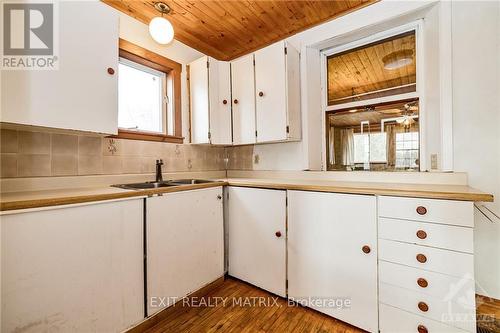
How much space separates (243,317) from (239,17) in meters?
2.57

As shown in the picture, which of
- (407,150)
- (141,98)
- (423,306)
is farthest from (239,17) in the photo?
(423,306)

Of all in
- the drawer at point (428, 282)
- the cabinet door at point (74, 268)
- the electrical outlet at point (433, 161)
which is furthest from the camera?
the electrical outlet at point (433, 161)

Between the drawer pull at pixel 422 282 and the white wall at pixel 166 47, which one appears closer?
the drawer pull at pixel 422 282

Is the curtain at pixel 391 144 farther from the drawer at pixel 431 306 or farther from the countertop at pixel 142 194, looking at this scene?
the drawer at pixel 431 306

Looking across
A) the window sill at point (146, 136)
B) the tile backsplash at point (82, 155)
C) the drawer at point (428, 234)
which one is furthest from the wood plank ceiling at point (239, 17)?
the drawer at point (428, 234)

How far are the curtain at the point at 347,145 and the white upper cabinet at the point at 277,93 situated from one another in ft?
1.59

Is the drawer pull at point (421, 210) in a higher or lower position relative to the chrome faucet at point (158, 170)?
lower

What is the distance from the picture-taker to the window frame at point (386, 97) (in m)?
1.74

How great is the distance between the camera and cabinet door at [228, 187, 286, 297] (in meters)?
1.67

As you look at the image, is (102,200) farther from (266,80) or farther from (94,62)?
(266,80)

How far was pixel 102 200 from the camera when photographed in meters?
1.15

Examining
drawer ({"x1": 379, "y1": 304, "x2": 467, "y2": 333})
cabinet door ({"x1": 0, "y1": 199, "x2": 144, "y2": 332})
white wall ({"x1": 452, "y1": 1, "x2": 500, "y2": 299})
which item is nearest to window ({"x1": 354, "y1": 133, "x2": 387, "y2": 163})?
white wall ({"x1": 452, "y1": 1, "x2": 500, "y2": 299})

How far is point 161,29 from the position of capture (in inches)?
69.6

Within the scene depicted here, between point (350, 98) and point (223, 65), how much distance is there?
1400 mm
